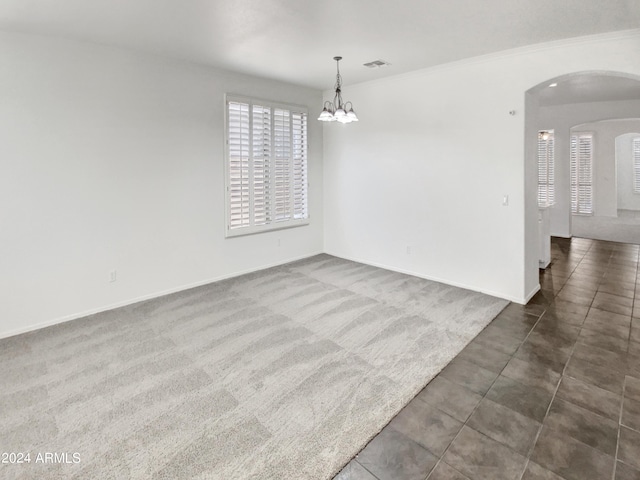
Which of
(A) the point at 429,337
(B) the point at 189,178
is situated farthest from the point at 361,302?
(B) the point at 189,178

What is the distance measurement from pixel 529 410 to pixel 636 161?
44.3 feet

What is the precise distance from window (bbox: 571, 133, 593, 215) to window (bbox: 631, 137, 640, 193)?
9.03ft

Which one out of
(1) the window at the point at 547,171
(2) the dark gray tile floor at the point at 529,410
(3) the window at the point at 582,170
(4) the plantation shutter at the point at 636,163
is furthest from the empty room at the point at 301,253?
(4) the plantation shutter at the point at 636,163

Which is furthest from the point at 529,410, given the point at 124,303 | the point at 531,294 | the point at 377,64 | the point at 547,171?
the point at 547,171

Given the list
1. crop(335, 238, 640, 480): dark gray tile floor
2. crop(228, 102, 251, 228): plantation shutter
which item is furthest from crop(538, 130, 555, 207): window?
crop(228, 102, 251, 228): plantation shutter

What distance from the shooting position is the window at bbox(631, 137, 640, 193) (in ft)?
38.1

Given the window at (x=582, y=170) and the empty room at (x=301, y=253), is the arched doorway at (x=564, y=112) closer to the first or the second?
the empty room at (x=301, y=253)

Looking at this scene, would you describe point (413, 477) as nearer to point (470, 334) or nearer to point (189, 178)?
point (470, 334)

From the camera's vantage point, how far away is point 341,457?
79.3 inches

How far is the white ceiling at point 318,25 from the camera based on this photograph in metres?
2.89

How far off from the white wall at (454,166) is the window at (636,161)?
10717 millimetres

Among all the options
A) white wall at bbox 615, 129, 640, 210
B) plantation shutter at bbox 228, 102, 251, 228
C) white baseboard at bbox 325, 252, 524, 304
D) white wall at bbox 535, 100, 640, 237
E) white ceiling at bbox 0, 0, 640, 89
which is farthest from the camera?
white wall at bbox 615, 129, 640, 210

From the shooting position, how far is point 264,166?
18.0 ft

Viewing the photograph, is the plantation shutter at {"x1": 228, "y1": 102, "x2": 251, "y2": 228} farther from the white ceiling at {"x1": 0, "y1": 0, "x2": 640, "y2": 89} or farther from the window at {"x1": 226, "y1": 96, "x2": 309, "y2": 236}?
the white ceiling at {"x1": 0, "y1": 0, "x2": 640, "y2": 89}
